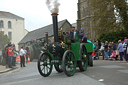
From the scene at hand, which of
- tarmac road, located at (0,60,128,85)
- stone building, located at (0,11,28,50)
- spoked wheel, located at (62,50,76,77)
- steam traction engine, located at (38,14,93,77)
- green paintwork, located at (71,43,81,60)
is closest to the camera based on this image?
tarmac road, located at (0,60,128,85)

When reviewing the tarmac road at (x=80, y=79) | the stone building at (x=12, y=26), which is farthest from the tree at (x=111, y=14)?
Result: the stone building at (x=12, y=26)

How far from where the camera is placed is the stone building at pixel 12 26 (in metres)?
59.2

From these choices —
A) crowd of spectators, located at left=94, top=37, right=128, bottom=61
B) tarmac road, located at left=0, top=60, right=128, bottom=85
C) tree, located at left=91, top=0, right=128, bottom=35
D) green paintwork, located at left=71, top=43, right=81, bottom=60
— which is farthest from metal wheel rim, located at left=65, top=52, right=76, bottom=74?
tree, located at left=91, top=0, right=128, bottom=35

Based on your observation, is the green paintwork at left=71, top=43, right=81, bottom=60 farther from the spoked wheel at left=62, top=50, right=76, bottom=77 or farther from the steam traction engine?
the spoked wheel at left=62, top=50, right=76, bottom=77

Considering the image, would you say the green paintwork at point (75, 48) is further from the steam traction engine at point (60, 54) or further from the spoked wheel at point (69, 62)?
the spoked wheel at point (69, 62)

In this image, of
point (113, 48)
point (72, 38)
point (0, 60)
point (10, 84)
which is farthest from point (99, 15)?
point (10, 84)

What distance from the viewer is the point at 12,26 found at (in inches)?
2394

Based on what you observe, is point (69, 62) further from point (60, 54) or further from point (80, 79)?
point (80, 79)

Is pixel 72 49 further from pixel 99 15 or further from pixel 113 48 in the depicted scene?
pixel 99 15

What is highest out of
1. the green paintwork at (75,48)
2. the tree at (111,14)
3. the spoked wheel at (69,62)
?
the tree at (111,14)

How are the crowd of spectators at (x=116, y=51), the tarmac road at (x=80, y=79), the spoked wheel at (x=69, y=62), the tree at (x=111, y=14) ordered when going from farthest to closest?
the tree at (x=111, y=14) < the crowd of spectators at (x=116, y=51) < the spoked wheel at (x=69, y=62) < the tarmac road at (x=80, y=79)

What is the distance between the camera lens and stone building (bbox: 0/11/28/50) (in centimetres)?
5916

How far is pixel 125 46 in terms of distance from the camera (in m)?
13.6

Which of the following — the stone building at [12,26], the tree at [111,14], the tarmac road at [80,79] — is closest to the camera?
the tarmac road at [80,79]
